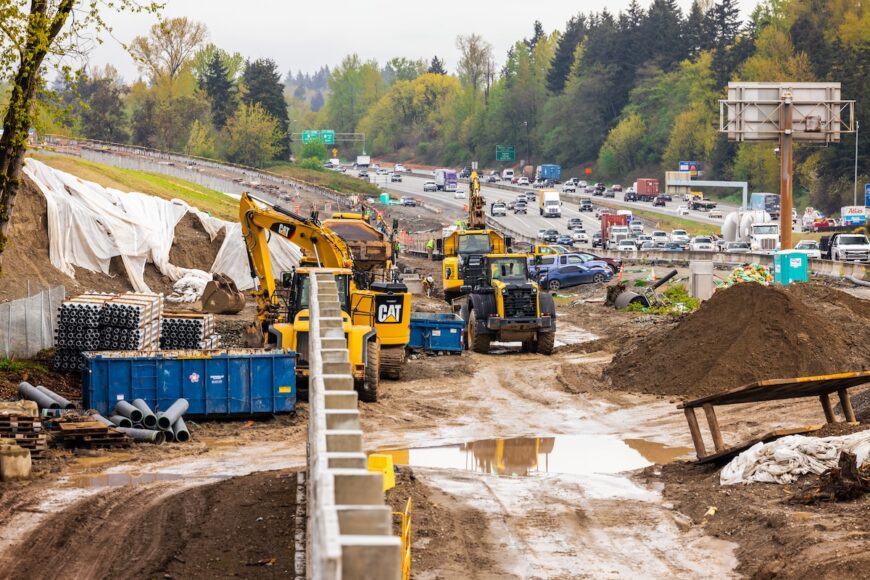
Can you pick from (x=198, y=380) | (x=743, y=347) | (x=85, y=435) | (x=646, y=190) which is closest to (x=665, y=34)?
(x=646, y=190)

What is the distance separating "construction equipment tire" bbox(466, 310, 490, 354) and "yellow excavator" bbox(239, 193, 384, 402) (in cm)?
599

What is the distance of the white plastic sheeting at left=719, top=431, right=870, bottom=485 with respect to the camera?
53.5ft

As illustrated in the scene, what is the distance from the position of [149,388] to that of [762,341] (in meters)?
12.9

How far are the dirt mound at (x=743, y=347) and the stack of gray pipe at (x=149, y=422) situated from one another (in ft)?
34.4

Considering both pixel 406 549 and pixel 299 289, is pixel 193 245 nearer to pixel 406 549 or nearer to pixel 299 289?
pixel 299 289

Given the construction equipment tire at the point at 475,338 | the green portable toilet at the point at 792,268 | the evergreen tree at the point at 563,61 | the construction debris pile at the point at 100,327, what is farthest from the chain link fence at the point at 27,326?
the evergreen tree at the point at 563,61

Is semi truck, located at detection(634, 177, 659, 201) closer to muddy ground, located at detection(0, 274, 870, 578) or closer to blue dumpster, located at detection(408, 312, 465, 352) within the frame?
blue dumpster, located at detection(408, 312, 465, 352)

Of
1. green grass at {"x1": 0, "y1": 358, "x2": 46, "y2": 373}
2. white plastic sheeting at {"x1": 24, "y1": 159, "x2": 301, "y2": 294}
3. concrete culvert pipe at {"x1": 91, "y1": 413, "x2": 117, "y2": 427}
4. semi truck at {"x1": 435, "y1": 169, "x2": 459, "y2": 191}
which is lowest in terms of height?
concrete culvert pipe at {"x1": 91, "y1": 413, "x2": 117, "y2": 427}

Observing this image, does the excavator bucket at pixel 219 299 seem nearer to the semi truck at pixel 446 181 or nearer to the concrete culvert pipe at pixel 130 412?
the concrete culvert pipe at pixel 130 412

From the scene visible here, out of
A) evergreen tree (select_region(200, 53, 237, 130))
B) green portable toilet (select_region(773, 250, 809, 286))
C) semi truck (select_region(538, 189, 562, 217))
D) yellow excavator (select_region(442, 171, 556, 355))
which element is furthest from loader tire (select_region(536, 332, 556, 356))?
evergreen tree (select_region(200, 53, 237, 130))

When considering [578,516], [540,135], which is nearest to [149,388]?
[578,516]

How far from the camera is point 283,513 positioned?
16.2 metres

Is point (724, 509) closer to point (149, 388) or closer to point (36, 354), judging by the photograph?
point (149, 388)

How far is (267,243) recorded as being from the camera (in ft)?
94.5
